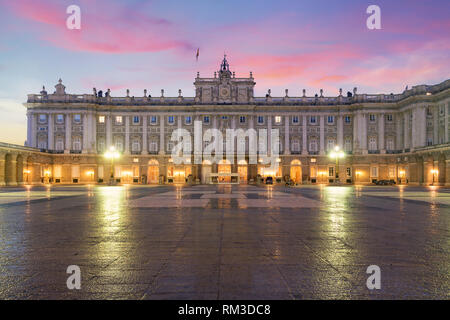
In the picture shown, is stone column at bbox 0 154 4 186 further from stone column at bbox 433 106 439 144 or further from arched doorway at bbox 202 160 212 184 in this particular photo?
stone column at bbox 433 106 439 144

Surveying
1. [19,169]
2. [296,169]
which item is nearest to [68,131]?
[19,169]

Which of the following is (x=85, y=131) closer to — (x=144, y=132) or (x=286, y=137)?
(x=144, y=132)

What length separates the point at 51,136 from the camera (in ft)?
218

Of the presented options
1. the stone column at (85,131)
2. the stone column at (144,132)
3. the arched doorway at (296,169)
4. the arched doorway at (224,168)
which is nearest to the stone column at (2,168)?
the stone column at (85,131)

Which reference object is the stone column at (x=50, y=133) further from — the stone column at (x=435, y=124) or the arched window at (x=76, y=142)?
the stone column at (x=435, y=124)

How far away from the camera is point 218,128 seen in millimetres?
67438

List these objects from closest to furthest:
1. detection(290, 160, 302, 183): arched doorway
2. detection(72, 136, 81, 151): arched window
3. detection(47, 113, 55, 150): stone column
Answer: detection(47, 113, 55, 150): stone column < detection(72, 136, 81, 151): arched window < detection(290, 160, 302, 183): arched doorway

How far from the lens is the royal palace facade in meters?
65.8

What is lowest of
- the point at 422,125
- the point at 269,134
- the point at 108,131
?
the point at 269,134

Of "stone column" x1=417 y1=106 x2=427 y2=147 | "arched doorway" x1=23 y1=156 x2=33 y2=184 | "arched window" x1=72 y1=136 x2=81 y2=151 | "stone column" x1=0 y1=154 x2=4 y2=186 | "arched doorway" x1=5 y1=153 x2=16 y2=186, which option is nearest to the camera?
"stone column" x1=0 y1=154 x2=4 y2=186

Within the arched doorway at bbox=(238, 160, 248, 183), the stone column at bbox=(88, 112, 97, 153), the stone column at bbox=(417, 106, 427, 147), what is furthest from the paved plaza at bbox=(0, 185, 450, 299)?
the stone column at bbox=(88, 112, 97, 153)
